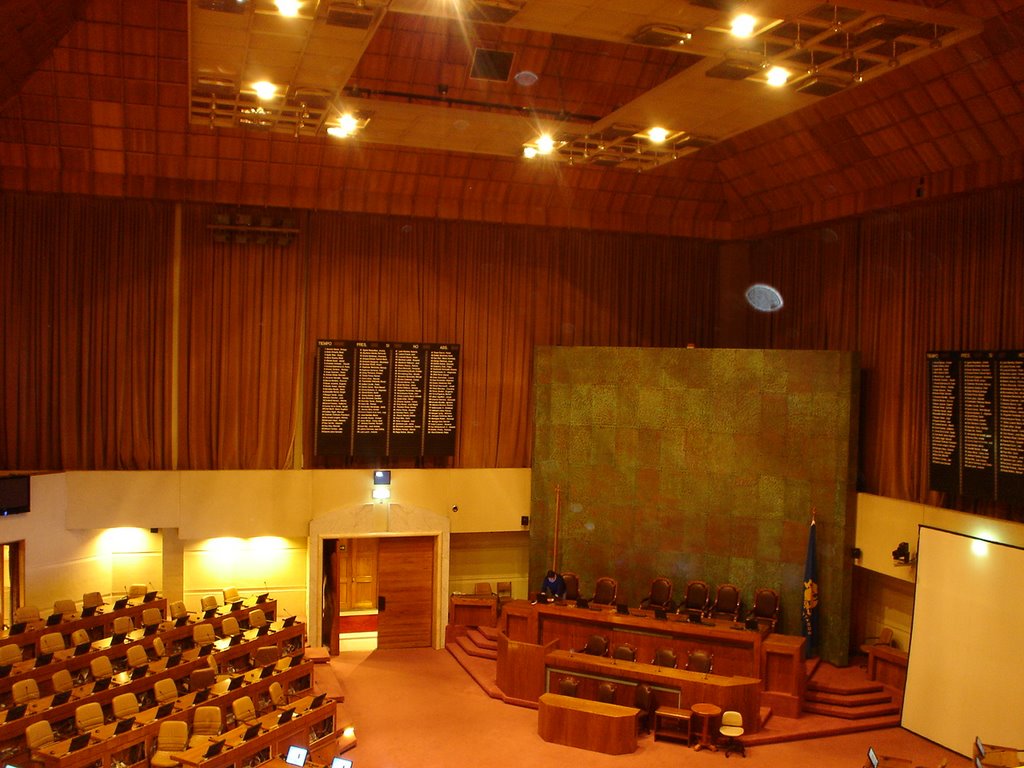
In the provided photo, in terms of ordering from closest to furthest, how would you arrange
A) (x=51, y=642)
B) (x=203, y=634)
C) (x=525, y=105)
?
(x=51, y=642)
(x=203, y=634)
(x=525, y=105)

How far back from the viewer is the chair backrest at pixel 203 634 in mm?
11641

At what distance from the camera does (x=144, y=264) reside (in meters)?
13.5

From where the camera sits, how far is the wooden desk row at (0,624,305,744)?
888 centimetres

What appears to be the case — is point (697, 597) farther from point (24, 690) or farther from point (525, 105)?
point (24, 690)

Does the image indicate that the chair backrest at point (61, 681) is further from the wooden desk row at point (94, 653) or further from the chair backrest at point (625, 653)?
the chair backrest at point (625, 653)

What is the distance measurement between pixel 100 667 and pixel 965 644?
971 centimetres

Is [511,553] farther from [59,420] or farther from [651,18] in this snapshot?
[651,18]

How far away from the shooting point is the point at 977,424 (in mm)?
11195

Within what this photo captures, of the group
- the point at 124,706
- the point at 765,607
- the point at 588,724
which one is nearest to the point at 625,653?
the point at 588,724

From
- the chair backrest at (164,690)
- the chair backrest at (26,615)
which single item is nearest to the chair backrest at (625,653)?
the chair backrest at (164,690)

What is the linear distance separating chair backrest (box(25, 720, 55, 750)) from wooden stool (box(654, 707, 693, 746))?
637 centimetres

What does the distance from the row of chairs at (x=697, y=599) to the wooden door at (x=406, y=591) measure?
2.19 m

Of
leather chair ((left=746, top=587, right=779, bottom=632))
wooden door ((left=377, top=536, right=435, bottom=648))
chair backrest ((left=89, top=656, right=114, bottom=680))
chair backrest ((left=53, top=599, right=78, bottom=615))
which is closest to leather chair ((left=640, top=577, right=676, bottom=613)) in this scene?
leather chair ((left=746, top=587, right=779, bottom=632))

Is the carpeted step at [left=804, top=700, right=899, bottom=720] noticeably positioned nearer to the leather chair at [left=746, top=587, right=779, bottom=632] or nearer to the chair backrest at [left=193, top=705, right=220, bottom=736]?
the leather chair at [left=746, top=587, right=779, bottom=632]
